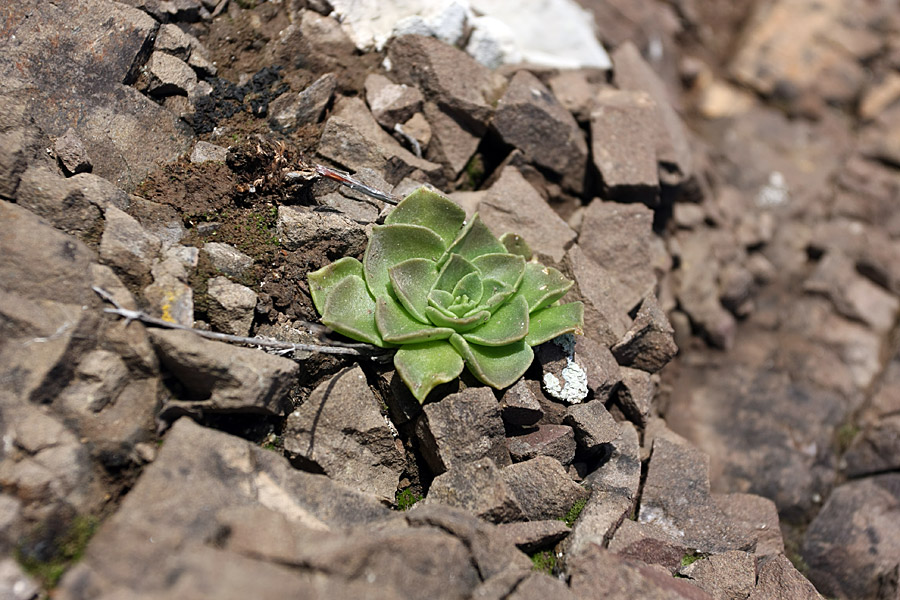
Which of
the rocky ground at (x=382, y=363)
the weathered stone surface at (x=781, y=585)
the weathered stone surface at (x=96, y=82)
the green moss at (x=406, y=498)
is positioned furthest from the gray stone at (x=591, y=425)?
the weathered stone surface at (x=96, y=82)

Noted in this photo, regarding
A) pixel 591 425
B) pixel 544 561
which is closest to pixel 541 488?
pixel 544 561

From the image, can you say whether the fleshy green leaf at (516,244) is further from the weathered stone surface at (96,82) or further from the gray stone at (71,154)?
the gray stone at (71,154)

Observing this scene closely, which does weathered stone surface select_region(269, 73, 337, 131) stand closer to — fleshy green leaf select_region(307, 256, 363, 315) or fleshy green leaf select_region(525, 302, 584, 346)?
fleshy green leaf select_region(307, 256, 363, 315)

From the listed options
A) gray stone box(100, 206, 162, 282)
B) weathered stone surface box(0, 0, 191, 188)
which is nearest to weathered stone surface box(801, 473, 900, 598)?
gray stone box(100, 206, 162, 282)

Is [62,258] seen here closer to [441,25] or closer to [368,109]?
[368,109]

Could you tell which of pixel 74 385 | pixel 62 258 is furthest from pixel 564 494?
pixel 62 258
